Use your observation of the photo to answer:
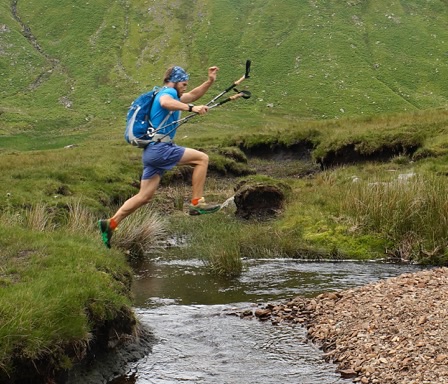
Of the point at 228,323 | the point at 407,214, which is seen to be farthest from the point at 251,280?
the point at 407,214

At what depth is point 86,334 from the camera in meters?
9.49

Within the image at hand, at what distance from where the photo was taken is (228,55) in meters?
128

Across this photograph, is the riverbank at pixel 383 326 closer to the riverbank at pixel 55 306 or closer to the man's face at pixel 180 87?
the riverbank at pixel 55 306

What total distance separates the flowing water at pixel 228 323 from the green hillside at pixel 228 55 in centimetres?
7689

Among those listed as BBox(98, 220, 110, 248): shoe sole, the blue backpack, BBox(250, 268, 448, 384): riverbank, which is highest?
the blue backpack

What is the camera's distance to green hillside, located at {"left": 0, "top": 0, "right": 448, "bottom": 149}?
10869 cm

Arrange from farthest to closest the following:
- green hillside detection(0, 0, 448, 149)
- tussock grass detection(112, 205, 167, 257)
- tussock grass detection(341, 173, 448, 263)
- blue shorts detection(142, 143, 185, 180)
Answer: green hillside detection(0, 0, 448, 149), tussock grass detection(112, 205, 167, 257), tussock grass detection(341, 173, 448, 263), blue shorts detection(142, 143, 185, 180)

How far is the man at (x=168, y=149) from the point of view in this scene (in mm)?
12625

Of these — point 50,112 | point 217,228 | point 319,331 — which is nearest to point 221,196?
point 217,228

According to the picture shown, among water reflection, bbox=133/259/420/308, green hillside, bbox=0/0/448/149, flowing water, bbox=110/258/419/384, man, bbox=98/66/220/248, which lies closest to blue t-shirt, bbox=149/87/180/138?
man, bbox=98/66/220/248

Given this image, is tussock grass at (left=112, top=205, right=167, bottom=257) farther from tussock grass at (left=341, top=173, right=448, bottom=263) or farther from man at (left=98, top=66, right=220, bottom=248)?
Result: tussock grass at (left=341, top=173, right=448, bottom=263)

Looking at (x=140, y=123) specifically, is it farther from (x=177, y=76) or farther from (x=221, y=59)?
(x=221, y=59)

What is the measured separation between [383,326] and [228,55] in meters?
121

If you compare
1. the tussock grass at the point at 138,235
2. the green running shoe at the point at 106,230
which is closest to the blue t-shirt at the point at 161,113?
the green running shoe at the point at 106,230
